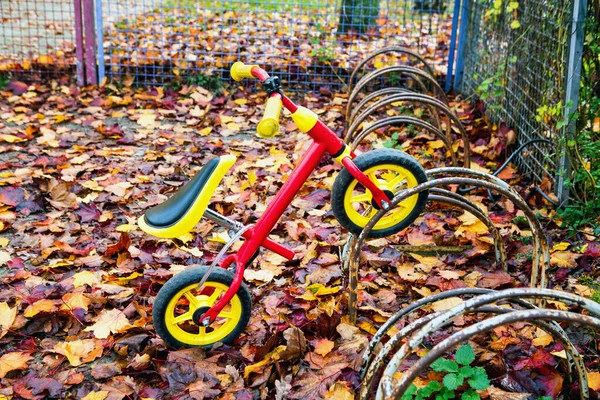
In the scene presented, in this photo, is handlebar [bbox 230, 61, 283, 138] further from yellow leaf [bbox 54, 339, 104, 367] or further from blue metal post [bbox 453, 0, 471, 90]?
blue metal post [bbox 453, 0, 471, 90]

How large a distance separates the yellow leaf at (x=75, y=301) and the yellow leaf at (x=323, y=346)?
1079 millimetres

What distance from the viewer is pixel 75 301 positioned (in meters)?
3.04

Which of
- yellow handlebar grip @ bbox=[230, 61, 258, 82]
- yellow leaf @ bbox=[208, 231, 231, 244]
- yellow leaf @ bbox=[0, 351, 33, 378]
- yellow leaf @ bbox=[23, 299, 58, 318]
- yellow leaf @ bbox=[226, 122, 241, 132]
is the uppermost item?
yellow handlebar grip @ bbox=[230, 61, 258, 82]

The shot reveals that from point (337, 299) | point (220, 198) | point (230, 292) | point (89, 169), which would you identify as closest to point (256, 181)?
point (220, 198)

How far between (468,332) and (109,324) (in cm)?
170

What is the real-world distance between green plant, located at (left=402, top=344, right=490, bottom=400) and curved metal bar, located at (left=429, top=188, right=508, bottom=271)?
74 centimetres

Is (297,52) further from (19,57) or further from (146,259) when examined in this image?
(146,259)

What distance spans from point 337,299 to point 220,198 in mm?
1372

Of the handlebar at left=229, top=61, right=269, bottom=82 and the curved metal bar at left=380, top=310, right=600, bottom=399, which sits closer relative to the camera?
the curved metal bar at left=380, top=310, right=600, bottom=399

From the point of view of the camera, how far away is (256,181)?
14.6ft

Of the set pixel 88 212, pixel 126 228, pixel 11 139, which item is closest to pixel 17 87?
pixel 11 139

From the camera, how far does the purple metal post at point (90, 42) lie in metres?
6.28

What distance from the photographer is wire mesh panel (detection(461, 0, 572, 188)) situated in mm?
3906

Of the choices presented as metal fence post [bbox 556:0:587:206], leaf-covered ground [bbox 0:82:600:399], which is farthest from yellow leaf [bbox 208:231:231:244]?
metal fence post [bbox 556:0:587:206]
